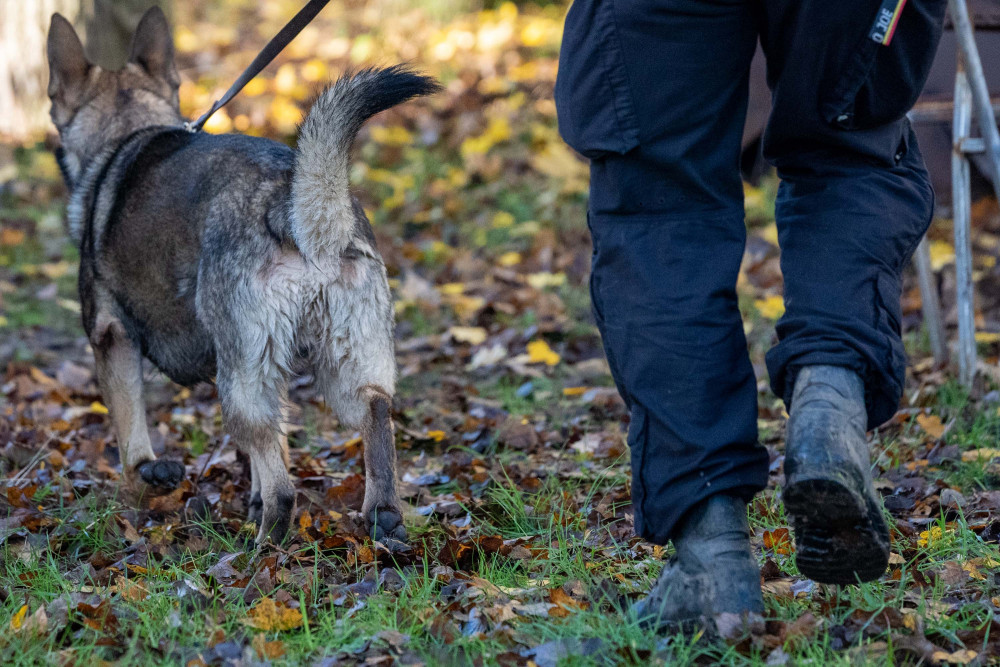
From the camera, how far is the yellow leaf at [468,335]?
5.39m

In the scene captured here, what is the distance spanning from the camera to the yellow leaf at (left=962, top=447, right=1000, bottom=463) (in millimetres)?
3184

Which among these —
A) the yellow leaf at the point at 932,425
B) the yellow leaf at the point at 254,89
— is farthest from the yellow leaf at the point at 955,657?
the yellow leaf at the point at 254,89

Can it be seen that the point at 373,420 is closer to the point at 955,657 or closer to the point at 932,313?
the point at 955,657

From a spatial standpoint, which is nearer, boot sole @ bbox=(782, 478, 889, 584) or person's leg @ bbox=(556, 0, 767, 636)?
boot sole @ bbox=(782, 478, 889, 584)

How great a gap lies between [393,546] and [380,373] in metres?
0.58

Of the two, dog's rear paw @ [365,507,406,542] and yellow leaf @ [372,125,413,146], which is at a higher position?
yellow leaf @ [372,125,413,146]

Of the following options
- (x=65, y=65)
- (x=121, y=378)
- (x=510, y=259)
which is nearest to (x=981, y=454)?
(x=121, y=378)

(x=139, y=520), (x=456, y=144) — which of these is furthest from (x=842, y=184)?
(x=456, y=144)

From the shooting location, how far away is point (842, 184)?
2023 mm

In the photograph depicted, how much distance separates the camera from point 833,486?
1764mm

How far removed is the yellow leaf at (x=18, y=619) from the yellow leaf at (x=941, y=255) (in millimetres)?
4706

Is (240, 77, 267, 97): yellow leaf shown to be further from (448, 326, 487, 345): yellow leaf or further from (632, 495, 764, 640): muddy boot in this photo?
(632, 495, 764, 640): muddy boot

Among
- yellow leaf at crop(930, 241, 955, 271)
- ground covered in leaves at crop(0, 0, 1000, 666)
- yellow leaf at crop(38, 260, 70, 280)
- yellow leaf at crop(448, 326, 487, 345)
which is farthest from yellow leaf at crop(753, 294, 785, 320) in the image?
yellow leaf at crop(38, 260, 70, 280)

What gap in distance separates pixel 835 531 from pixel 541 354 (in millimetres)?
3203
